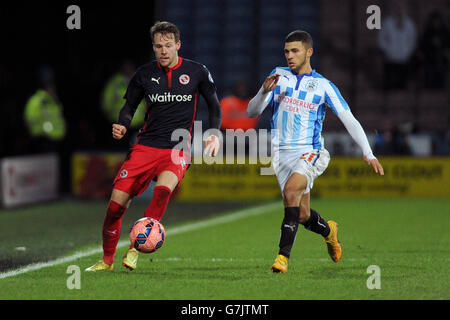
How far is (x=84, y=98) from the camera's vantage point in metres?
20.6

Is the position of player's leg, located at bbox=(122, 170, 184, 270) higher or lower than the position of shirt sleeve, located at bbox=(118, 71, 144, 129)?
lower

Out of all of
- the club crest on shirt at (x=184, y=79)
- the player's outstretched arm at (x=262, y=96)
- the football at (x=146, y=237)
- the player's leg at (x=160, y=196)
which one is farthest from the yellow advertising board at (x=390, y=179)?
the football at (x=146, y=237)

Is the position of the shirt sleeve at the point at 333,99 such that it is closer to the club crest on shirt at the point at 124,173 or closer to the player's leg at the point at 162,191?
the player's leg at the point at 162,191

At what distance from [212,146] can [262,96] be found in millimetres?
612

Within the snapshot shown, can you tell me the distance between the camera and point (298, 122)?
761 centimetres

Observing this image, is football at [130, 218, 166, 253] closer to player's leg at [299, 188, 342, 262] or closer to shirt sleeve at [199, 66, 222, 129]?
shirt sleeve at [199, 66, 222, 129]

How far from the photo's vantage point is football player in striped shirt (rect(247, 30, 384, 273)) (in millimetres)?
7492

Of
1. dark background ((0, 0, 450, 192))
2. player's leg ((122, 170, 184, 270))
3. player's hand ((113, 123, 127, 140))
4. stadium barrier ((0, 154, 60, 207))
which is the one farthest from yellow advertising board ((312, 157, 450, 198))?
player's hand ((113, 123, 127, 140))

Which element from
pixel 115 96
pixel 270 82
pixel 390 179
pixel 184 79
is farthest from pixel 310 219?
pixel 115 96

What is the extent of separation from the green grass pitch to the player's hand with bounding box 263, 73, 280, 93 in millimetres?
1487

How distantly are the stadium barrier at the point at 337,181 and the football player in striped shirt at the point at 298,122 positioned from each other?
8.61m

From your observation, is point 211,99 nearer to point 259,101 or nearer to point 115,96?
point 259,101

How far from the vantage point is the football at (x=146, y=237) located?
715 cm

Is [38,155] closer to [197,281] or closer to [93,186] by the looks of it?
[93,186]
